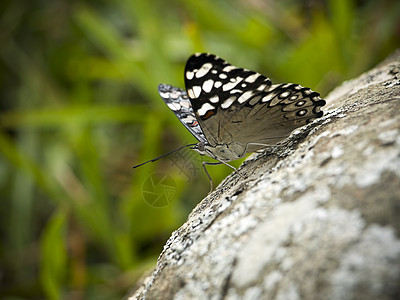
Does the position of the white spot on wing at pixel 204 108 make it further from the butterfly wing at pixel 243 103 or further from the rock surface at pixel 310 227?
the rock surface at pixel 310 227

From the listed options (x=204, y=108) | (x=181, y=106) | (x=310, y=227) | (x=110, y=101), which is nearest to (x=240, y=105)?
(x=204, y=108)

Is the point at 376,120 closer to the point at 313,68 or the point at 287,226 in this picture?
the point at 287,226

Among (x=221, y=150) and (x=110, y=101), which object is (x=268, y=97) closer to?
(x=221, y=150)

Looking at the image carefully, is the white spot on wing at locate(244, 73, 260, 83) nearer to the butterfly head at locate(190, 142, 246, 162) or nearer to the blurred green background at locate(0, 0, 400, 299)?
the butterfly head at locate(190, 142, 246, 162)

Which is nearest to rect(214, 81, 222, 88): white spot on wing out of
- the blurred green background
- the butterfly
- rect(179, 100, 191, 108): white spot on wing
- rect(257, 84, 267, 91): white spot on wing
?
the butterfly

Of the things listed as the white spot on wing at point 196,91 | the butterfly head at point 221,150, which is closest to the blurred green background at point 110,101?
the butterfly head at point 221,150

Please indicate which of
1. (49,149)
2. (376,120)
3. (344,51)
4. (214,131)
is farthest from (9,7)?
(376,120)
